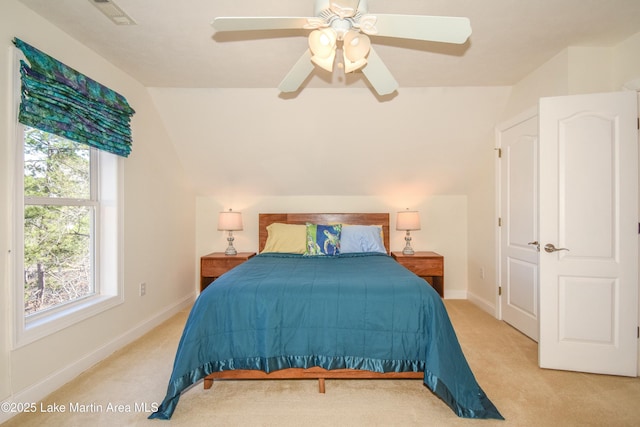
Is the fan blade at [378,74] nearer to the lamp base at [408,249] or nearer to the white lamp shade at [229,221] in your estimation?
the lamp base at [408,249]

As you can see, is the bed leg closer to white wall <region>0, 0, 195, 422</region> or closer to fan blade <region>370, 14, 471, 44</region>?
white wall <region>0, 0, 195, 422</region>

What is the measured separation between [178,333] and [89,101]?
212 cm

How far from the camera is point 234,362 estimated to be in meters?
1.88

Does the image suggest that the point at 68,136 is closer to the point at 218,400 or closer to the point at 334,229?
the point at 218,400

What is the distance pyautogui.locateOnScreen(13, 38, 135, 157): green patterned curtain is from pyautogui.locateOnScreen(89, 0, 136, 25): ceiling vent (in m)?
0.47

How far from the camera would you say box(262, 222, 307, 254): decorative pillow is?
347 cm

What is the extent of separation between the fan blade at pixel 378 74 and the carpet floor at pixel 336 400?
6.59 ft

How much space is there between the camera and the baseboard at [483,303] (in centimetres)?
337

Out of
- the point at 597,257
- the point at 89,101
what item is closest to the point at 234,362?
the point at 89,101

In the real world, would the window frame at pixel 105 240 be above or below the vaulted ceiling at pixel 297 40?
below

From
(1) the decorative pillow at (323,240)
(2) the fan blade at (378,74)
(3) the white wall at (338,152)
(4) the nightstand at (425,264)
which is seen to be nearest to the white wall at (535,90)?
(3) the white wall at (338,152)

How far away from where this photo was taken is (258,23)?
1431 mm

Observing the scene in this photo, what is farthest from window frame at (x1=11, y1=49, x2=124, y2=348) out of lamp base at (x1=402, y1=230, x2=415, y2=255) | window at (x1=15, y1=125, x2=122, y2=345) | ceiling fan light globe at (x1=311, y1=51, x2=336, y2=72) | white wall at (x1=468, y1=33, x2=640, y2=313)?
white wall at (x1=468, y1=33, x2=640, y2=313)

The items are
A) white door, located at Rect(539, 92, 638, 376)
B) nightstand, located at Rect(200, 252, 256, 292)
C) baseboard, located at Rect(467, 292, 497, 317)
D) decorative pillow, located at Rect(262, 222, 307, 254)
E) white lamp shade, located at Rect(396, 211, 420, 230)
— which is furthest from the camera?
white lamp shade, located at Rect(396, 211, 420, 230)
